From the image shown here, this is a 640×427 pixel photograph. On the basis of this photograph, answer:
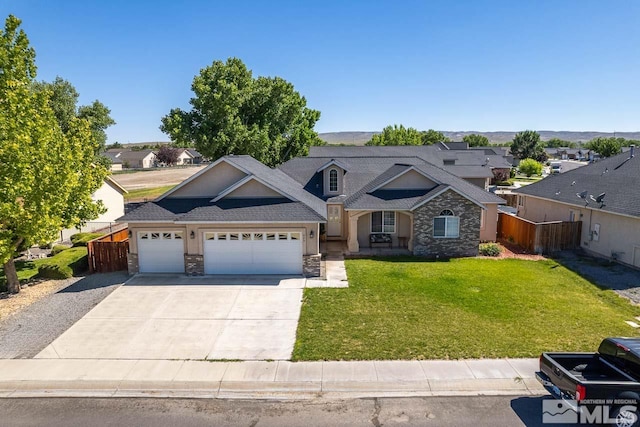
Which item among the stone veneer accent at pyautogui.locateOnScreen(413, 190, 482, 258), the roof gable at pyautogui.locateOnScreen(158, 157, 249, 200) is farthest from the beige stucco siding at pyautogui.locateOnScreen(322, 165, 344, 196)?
the roof gable at pyautogui.locateOnScreen(158, 157, 249, 200)

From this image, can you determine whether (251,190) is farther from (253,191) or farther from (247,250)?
(247,250)

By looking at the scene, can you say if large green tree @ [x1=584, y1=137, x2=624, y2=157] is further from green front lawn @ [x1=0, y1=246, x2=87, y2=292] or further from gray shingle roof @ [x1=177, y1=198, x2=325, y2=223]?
green front lawn @ [x1=0, y1=246, x2=87, y2=292]

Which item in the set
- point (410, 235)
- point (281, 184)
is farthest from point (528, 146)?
point (281, 184)

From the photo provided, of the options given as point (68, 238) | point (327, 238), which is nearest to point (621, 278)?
point (327, 238)

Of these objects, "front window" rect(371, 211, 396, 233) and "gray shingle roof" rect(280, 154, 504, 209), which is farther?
"front window" rect(371, 211, 396, 233)

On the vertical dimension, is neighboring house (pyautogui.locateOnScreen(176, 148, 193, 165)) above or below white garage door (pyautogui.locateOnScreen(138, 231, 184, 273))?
above

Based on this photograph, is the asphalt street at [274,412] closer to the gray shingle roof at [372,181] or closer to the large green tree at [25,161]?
the large green tree at [25,161]

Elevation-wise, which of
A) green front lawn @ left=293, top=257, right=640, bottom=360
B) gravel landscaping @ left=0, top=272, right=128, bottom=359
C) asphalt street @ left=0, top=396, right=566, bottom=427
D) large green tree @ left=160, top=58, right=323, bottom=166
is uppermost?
large green tree @ left=160, top=58, right=323, bottom=166
